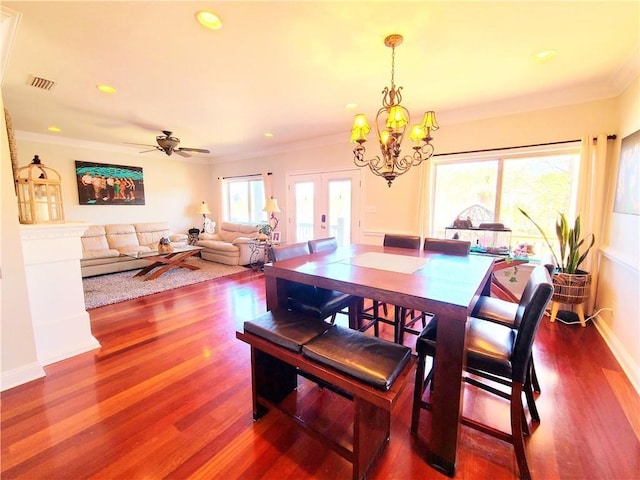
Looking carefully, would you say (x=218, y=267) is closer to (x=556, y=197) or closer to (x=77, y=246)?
(x=77, y=246)

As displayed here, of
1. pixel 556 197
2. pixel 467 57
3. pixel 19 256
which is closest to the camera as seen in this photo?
pixel 19 256

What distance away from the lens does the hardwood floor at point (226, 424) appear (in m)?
1.32

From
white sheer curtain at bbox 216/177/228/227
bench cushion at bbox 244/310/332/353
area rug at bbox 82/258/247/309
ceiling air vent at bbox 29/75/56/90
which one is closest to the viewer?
bench cushion at bbox 244/310/332/353

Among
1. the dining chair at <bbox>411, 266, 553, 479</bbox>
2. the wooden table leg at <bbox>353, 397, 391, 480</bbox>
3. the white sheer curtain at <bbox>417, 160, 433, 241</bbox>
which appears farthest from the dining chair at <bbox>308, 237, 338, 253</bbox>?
the white sheer curtain at <bbox>417, 160, 433, 241</bbox>

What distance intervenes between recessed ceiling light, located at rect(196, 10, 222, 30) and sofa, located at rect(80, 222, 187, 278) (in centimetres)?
386

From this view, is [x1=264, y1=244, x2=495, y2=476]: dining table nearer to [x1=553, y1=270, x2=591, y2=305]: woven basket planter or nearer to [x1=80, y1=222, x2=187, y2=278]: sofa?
[x1=553, y1=270, x2=591, y2=305]: woven basket planter

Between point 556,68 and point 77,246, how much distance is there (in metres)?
4.64

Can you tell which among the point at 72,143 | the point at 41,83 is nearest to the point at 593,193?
the point at 41,83

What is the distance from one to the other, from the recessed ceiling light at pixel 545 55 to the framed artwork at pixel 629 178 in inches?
37.5

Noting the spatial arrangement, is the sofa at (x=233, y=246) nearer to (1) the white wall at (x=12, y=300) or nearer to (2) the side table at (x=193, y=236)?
(2) the side table at (x=193, y=236)

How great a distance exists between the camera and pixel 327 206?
5.09m

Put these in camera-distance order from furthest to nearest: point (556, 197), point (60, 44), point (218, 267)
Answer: point (218, 267), point (556, 197), point (60, 44)

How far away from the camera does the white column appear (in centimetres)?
213

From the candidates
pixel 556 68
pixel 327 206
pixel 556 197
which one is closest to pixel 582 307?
pixel 556 197
